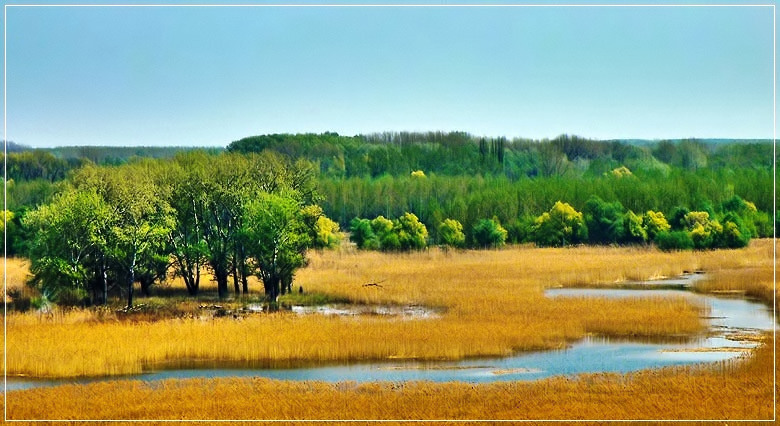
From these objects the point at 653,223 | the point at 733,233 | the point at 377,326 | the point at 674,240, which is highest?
the point at 653,223

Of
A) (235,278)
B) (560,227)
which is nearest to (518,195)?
(560,227)

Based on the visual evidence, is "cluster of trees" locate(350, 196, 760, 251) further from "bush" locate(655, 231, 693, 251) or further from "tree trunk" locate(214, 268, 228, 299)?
"tree trunk" locate(214, 268, 228, 299)

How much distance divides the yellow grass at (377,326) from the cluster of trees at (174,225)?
160 cm

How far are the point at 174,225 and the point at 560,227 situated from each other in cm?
1732

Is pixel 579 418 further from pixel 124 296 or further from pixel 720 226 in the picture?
pixel 720 226

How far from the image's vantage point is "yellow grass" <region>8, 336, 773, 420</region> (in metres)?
17.8

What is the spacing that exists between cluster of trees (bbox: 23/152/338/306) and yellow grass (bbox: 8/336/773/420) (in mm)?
8646

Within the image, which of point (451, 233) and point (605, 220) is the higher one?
point (605, 220)

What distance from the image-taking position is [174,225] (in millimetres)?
29234

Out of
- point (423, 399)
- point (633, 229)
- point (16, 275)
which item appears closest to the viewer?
point (423, 399)

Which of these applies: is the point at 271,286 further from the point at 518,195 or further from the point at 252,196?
the point at 518,195

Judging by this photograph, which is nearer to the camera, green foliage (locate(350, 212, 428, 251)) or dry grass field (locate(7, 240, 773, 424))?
dry grass field (locate(7, 240, 773, 424))

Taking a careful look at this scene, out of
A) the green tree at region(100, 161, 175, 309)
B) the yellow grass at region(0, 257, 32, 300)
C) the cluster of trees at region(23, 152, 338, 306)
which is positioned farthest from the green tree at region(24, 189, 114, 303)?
the yellow grass at region(0, 257, 32, 300)

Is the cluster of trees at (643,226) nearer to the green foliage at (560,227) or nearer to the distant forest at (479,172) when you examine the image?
the green foliage at (560,227)
